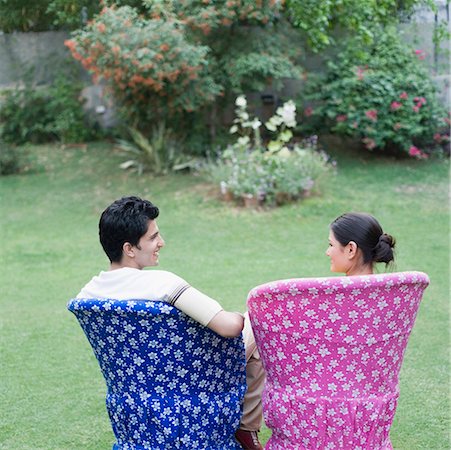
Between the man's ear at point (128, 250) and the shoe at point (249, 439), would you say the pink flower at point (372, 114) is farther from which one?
the man's ear at point (128, 250)

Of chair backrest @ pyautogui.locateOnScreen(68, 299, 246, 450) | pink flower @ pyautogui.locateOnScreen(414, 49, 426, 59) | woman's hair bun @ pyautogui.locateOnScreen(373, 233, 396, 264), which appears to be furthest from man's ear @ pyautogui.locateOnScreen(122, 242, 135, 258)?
pink flower @ pyautogui.locateOnScreen(414, 49, 426, 59)

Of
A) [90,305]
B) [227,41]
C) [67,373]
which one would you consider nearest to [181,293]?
[90,305]

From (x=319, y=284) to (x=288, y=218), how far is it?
5083mm

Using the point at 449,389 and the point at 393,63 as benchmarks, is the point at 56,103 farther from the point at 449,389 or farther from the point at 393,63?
the point at 449,389

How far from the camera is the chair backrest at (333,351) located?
259cm

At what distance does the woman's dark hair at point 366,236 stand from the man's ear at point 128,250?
2.18 feet

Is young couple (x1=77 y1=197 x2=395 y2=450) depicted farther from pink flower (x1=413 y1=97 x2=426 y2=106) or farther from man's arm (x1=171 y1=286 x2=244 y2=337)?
pink flower (x1=413 y1=97 x2=426 y2=106)

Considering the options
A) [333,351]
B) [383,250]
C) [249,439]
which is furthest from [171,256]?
[333,351]

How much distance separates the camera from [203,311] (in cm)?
262

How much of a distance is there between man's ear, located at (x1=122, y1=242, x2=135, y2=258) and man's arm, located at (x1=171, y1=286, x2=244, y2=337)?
27 centimetres

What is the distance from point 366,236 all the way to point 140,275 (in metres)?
0.74

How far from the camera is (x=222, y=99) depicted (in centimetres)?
981

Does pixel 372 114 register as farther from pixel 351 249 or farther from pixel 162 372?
pixel 162 372

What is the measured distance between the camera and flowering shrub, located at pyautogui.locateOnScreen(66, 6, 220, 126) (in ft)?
27.4
